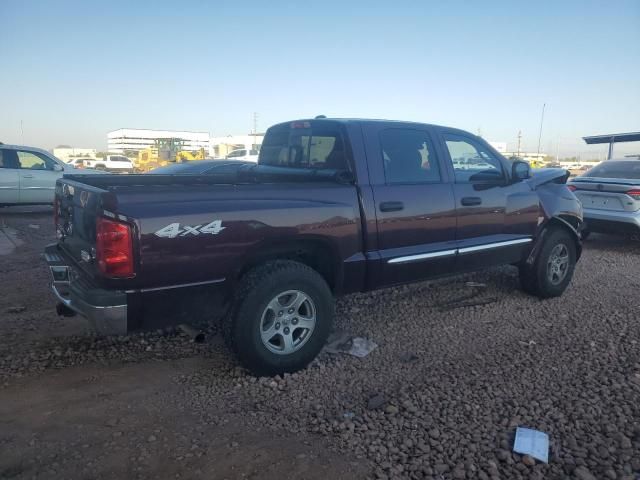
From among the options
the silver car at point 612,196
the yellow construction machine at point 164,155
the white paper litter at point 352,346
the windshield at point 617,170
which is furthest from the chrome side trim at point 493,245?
the yellow construction machine at point 164,155

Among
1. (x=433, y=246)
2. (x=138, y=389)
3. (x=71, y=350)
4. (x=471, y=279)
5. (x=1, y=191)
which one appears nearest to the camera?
(x=138, y=389)

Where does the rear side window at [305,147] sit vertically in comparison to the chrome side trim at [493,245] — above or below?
above

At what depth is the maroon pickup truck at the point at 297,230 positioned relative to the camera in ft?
9.94

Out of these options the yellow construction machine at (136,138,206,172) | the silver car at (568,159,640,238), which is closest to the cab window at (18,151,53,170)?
the silver car at (568,159,640,238)

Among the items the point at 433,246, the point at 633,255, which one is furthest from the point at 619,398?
the point at 633,255

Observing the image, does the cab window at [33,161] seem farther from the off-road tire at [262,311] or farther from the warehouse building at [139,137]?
the warehouse building at [139,137]

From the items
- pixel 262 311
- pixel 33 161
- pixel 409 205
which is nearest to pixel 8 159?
pixel 33 161

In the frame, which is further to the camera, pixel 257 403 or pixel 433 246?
pixel 433 246

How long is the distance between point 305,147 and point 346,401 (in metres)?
2.38

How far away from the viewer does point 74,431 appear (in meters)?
2.91

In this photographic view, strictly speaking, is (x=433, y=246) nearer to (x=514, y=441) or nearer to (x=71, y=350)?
(x=514, y=441)

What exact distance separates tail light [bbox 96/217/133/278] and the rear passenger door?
1945mm

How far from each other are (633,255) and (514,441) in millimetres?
6746

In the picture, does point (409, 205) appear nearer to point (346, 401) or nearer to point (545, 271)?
point (346, 401)
